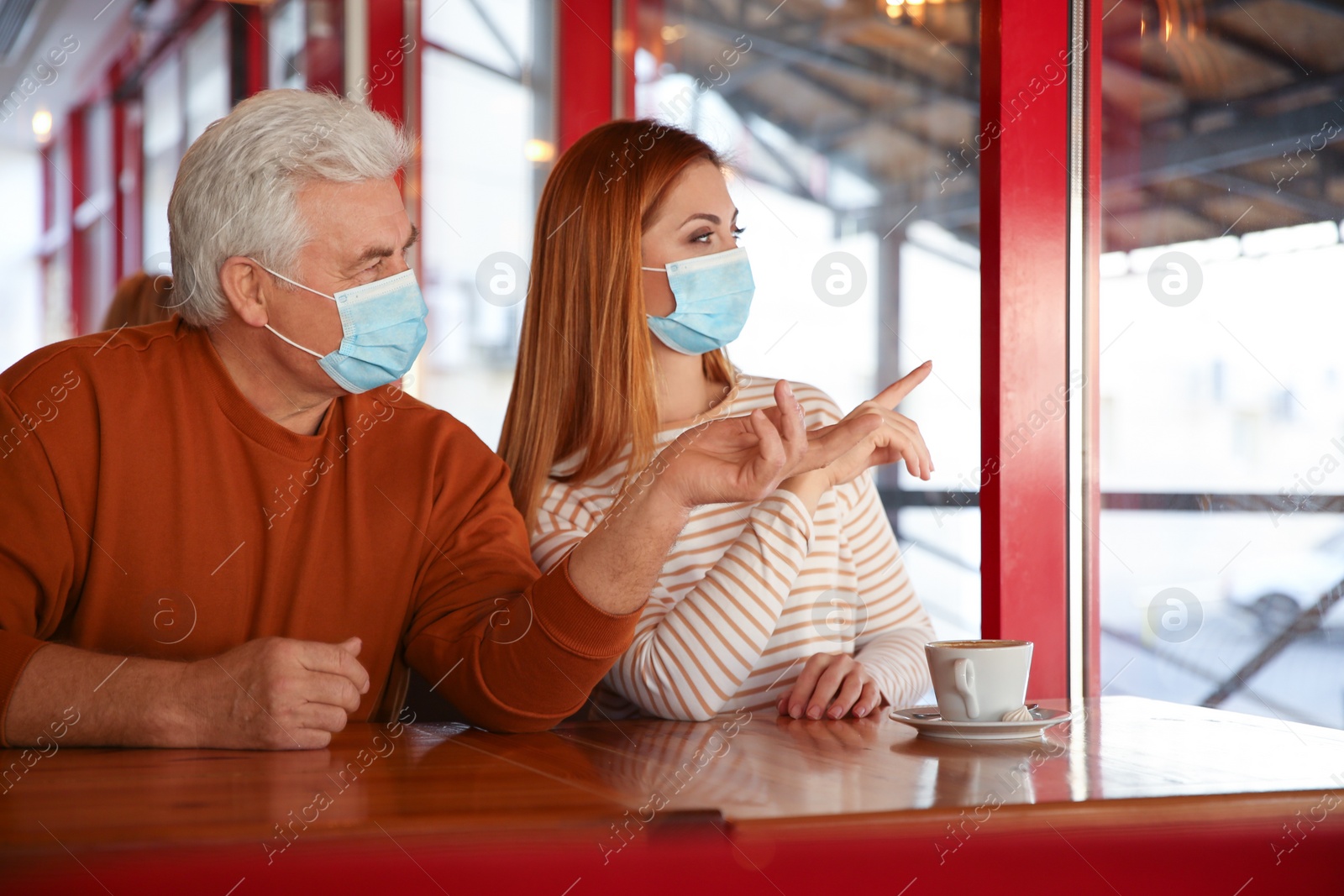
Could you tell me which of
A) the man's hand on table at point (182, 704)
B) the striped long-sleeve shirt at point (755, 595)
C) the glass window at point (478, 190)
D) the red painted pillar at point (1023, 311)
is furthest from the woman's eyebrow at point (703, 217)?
the glass window at point (478, 190)

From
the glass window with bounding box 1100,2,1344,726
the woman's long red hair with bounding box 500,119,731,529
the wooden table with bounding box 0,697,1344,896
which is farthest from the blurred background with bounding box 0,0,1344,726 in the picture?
the wooden table with bounding box 0,697,1344,896

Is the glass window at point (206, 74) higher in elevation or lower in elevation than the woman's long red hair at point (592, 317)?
higher

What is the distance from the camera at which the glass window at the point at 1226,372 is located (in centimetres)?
223

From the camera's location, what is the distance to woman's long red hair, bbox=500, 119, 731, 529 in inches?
69.6

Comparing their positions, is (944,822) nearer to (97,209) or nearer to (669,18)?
(669,18)

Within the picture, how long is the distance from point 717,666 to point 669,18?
8.35ft

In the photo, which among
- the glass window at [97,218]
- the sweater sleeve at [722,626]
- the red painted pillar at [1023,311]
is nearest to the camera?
the sweater sleeve at [722,626]

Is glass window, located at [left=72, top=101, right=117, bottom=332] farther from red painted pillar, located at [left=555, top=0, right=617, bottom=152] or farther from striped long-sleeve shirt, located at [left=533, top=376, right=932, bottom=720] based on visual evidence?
striped long-sleeve shirt, located at [left=533, top=376, right=932, bottom=720]

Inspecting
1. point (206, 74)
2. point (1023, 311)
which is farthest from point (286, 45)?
point (1023, 311)

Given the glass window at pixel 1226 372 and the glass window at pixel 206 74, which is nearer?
the glass window at pixel 1226 372

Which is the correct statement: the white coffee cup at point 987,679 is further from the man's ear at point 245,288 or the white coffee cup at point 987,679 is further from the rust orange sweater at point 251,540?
the man's ear at point 245,288

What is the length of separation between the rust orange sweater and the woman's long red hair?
0.22 metres

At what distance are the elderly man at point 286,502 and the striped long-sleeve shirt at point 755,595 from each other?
0.17 m

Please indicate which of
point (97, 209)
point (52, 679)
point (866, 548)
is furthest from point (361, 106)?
point (97, 209)
